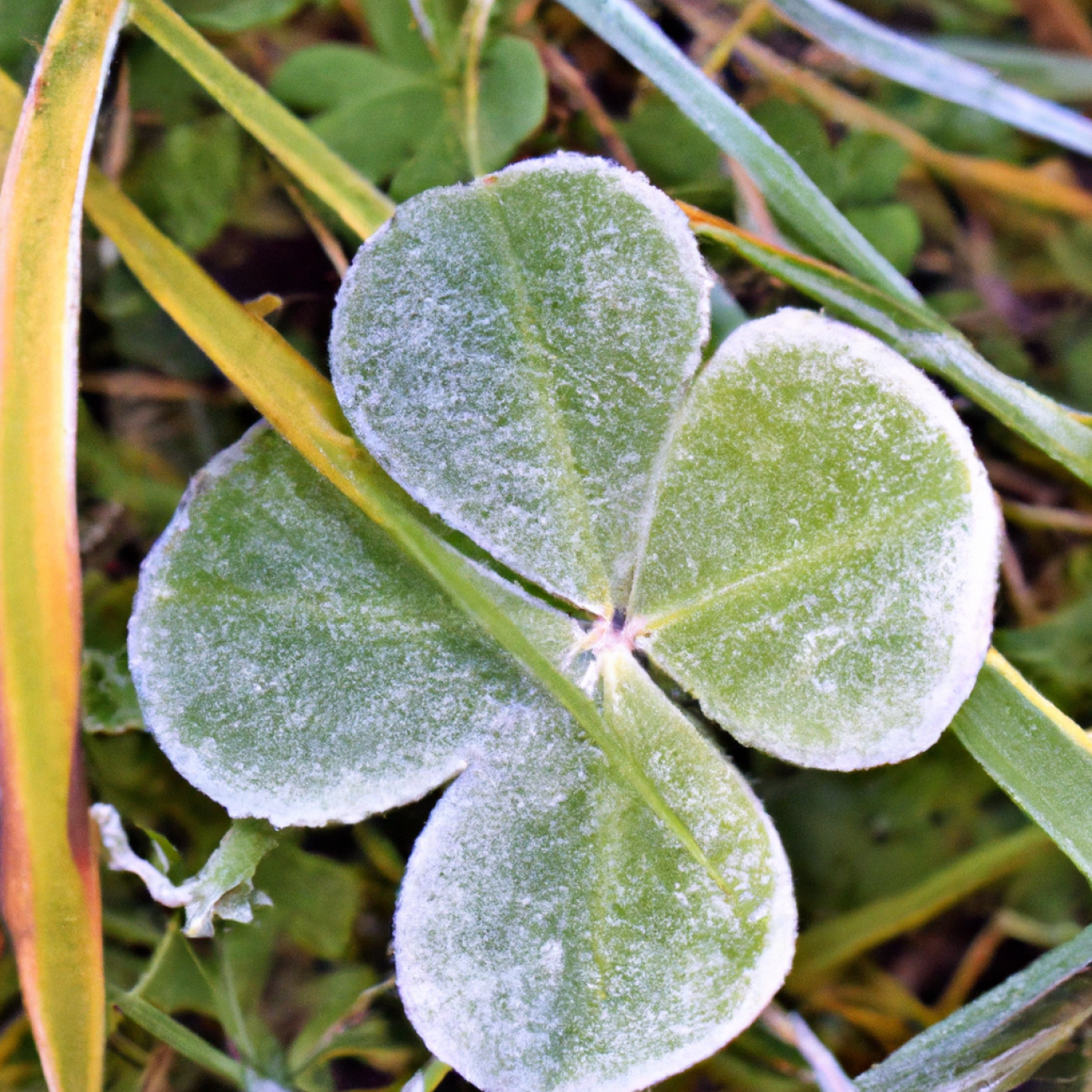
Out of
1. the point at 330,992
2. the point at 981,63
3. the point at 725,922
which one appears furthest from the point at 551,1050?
the point at 981,63

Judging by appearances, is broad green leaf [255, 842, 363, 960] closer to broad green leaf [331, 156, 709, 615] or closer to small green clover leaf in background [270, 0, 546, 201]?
broad green leaf [331, 156, 709, 615]

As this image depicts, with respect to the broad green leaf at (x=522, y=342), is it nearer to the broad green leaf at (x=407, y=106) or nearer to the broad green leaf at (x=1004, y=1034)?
the broad green leaf at (x=407, y=106)

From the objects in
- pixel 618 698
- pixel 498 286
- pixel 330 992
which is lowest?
pixel 330 992

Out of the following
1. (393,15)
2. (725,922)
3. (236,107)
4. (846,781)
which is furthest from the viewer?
(846,781)

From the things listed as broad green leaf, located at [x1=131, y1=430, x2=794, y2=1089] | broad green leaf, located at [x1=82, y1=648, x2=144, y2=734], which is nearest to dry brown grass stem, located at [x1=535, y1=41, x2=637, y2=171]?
broad green leaf, located at [x1=131, y1=430, x2=794, y2=1089]

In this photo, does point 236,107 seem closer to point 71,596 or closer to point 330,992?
point 71,596

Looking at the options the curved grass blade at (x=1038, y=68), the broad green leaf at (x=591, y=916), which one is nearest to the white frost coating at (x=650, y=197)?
the broad green leaf at (x=591, y=916)

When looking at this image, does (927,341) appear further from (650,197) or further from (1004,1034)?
(1004,1034)
